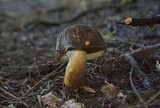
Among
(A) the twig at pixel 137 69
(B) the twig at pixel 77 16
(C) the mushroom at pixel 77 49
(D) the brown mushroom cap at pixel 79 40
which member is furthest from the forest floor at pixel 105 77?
(B) the twig at pixel 77 16

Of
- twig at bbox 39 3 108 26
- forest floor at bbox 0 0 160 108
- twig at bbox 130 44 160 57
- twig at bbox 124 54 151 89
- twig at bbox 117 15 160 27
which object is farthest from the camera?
twig at bbox 39 3 108 26

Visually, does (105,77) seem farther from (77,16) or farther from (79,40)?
(77,16)

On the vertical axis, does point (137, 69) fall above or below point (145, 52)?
below

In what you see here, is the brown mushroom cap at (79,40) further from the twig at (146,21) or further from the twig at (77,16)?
the twig at (77,16)

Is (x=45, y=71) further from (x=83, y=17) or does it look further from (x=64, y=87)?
(x=83, y=17)

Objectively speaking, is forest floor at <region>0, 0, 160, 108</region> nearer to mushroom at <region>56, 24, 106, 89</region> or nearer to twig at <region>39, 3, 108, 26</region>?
mushroom at <region>56, 24, 106, 89</region>

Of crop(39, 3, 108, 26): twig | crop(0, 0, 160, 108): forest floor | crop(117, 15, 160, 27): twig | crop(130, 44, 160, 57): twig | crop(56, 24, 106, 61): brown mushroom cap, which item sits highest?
crop(39, 3, 108, 26): twig

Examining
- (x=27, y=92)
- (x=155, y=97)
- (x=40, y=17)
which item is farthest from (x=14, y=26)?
(x=155, y=97)

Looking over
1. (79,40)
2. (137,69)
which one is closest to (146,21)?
(137,69)

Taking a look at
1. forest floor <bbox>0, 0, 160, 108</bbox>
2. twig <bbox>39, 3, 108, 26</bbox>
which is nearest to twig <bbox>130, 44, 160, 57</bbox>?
forest floor <bbox>0, 0, 160, 108</bbox>
